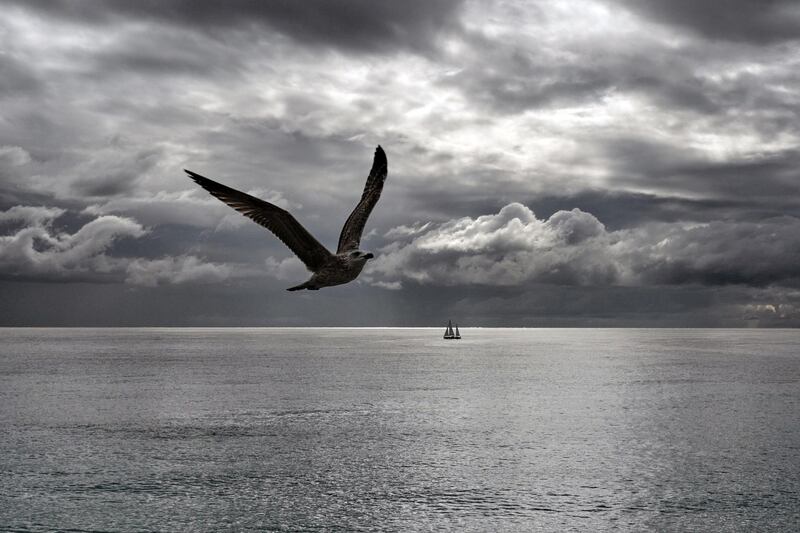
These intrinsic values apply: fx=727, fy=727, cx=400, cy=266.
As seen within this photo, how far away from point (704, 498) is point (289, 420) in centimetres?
3332

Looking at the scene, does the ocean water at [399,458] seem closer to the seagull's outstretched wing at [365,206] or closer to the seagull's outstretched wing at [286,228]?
the seagull's outstretched wing at [365,206]

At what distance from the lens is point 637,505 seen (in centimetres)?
3384

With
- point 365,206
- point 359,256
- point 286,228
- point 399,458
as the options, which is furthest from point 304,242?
point 399,458

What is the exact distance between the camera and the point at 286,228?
18.8 metres

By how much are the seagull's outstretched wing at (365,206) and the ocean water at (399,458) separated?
14.8 m

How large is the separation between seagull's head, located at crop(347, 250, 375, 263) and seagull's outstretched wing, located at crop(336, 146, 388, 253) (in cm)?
230

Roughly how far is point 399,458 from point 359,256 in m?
28.9

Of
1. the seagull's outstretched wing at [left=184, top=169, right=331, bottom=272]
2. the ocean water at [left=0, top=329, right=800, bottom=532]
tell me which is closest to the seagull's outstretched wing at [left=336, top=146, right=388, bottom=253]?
the seagull's outstretched wing at [left=184, top=169, right=331, bottom=272]

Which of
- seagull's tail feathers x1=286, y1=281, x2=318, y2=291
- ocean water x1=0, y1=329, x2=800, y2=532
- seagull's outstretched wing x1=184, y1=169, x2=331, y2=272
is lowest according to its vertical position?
ocean water x1=0, y1=329, x2=800, y2=532

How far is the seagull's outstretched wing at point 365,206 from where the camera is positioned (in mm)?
20906

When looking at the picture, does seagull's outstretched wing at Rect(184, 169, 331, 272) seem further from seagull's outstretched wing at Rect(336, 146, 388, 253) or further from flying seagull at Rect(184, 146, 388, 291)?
seagull's outstretched wing at Rect(336, 146, 388, 253)

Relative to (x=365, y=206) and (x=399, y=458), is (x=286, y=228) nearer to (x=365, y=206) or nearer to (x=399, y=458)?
(x=365, y=206)

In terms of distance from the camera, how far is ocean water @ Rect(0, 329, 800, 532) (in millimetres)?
31766

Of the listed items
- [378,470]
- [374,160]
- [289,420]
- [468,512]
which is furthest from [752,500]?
[289,420]
